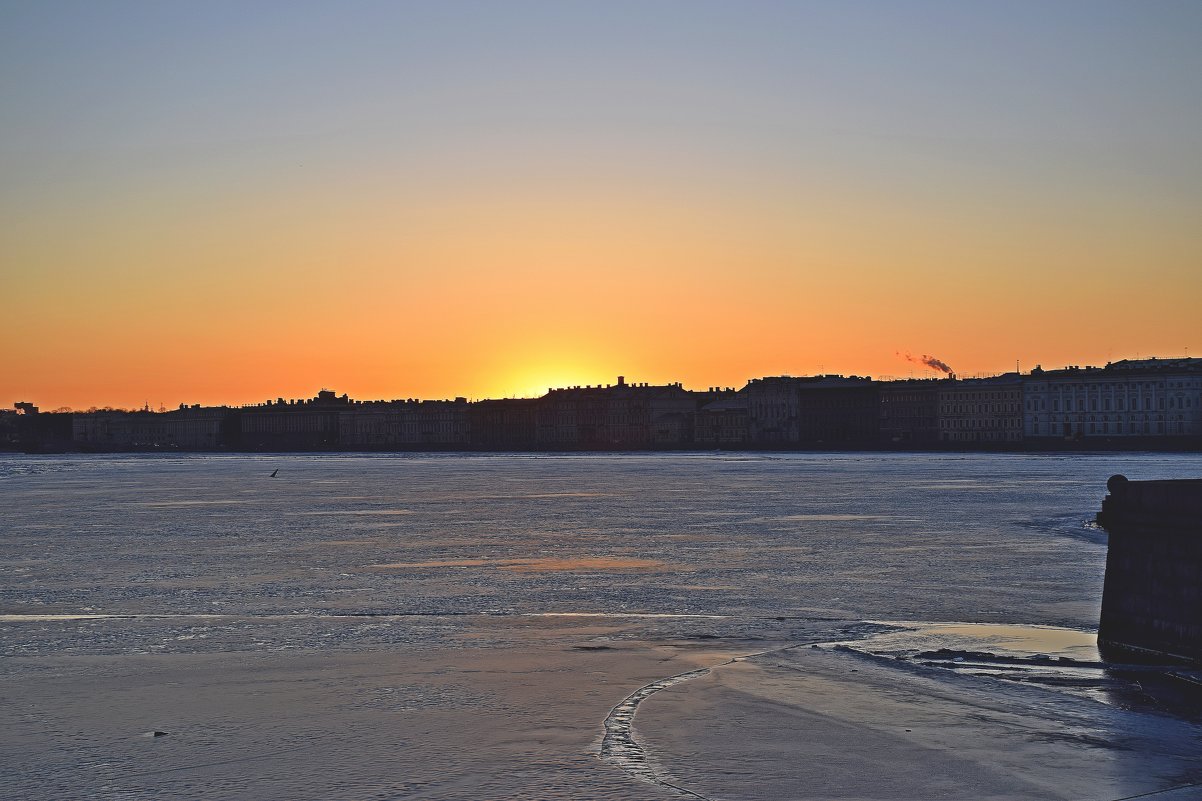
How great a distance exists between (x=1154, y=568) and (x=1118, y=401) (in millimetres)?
113064

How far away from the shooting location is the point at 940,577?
16.8 metres

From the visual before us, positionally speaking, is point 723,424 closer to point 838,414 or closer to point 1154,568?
point 838,414

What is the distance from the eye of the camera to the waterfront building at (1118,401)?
113250mm

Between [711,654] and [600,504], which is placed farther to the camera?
[600,504]

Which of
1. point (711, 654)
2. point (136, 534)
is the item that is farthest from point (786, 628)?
point (136, 534)

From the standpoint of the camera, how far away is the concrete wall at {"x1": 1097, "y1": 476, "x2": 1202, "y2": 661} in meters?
10.3

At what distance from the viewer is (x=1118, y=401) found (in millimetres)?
117375

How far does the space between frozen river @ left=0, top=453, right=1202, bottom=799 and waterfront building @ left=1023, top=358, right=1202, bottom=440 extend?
9625 cm

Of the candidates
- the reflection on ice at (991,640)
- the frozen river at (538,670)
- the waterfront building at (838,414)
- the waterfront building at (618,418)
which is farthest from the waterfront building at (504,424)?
the reflection on ice at (991,640)

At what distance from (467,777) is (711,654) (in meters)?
4.06

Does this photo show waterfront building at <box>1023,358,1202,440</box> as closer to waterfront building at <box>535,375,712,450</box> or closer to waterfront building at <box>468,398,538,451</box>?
waterfront building at <box>535,375,712,450</box>

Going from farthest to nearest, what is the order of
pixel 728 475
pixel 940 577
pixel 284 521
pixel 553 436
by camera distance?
pixel 553 436, pixel 728 475, pixel 284 521, pixel 940 577

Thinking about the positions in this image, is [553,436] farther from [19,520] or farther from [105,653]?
[105,653]

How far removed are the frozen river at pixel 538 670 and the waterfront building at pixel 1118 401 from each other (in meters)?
96.2
